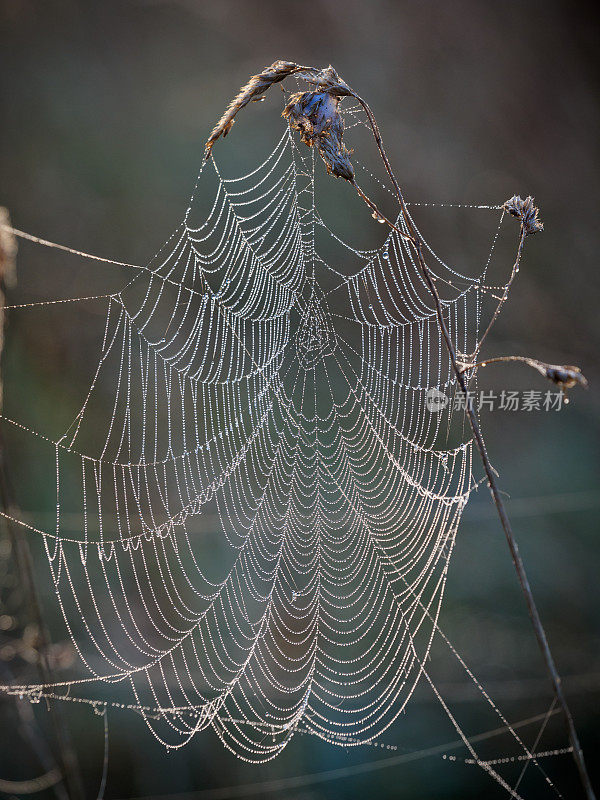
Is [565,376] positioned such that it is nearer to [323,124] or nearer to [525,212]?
[525,212]

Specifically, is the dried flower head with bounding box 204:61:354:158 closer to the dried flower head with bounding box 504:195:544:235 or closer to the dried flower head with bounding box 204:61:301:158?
the dried flower head with bounding box 204:61:301:158

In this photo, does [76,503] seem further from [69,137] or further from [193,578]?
[69,137]

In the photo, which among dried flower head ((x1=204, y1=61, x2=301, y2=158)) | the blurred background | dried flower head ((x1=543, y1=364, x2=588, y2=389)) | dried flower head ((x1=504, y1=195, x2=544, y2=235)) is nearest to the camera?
dried flower head ((x1=543, y1=364, x2=588, y2=389))

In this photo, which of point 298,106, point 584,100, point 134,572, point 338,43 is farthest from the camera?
point 584,100

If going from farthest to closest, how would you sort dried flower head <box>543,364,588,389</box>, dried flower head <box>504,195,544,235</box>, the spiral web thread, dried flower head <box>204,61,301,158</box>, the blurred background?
1. the blurred background
2. the spiral web thread
3. dried flower head <box>504,195,544,235</box>
4. dried flower head <box>204,61,301,158</box>
5. dried flower head <box>543,364,588,389</box>

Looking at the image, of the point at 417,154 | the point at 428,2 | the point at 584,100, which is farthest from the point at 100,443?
the point at 584,100

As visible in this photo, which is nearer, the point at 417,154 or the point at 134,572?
the point at 134,572

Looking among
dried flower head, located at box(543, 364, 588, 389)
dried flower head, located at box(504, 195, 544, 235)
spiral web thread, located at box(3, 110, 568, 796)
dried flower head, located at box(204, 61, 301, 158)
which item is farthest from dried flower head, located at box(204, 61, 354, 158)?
spiral web thread, located at box(3, 110, 568, 796)
